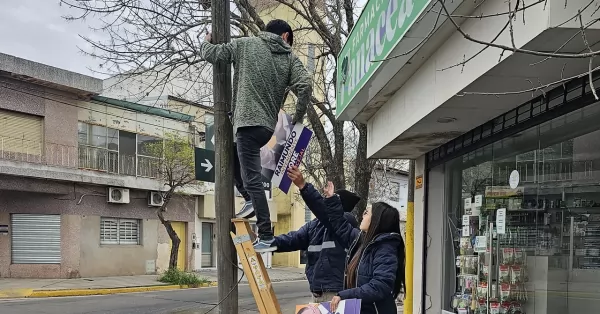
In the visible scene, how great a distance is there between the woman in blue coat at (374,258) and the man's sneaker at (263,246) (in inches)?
19.2

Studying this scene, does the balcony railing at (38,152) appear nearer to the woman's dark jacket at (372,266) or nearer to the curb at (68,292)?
the curb at (68,292)

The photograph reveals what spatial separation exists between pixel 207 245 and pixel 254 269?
24723 millimetres

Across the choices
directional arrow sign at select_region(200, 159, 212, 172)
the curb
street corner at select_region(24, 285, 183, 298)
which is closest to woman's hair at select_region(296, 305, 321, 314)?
directional arrow sign at select_region(200, 159, 212, 172)

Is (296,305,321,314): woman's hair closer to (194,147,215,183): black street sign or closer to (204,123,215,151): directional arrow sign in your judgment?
(194,147,215,183): black street sign

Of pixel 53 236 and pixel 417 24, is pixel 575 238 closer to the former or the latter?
pixel 417 24

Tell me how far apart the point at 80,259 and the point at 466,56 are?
65.7 ft

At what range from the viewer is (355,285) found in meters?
4.03

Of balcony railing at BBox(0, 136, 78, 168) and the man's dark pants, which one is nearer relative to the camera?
the man's dark pants

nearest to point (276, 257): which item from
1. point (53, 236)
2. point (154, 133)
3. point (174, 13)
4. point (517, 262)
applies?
point (154, 133)

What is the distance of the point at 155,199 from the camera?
2414 cm

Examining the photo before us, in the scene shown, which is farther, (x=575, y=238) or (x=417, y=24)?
(x=575, y=238)

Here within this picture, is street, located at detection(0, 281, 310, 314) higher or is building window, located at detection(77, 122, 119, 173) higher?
building window, located at detection(77, 122, 119, 173)

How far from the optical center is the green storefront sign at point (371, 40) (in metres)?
4.16

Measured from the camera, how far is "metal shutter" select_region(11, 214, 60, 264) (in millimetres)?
19656
